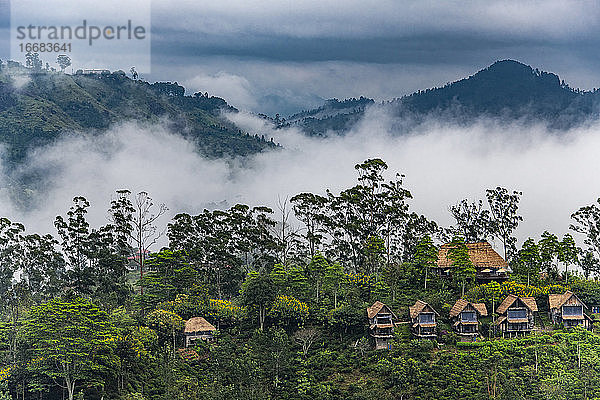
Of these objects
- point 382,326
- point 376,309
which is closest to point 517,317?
point 382,326

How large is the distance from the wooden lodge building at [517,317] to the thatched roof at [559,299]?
1.86m

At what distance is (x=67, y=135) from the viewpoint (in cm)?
15312

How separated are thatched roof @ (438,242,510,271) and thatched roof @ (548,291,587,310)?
5.93m

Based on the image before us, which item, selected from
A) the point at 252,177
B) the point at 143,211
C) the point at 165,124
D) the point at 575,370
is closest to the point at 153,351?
the point at 143,211

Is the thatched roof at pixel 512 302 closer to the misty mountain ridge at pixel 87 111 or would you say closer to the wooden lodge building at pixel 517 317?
the wooden lodge building at pixel 517 317

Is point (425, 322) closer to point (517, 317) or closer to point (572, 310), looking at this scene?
point (517, 317)

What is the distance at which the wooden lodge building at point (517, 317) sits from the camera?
43.0 m

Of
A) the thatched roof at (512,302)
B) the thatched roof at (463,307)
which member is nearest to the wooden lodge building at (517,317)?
the thatched roof at (512,302)

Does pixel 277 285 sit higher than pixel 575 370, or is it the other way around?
pixel 277 285

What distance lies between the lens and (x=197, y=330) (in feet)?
148

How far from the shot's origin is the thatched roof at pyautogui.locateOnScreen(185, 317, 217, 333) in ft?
148

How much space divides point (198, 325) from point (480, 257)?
2190 centimetres

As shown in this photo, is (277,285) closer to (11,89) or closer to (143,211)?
(143,211)

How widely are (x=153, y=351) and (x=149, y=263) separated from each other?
364 inches
